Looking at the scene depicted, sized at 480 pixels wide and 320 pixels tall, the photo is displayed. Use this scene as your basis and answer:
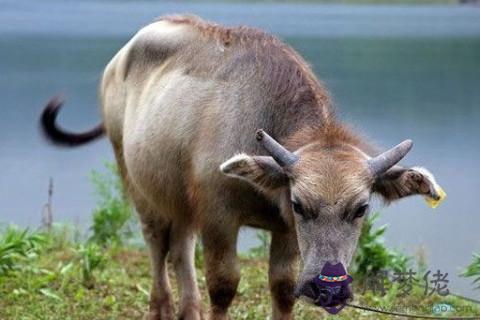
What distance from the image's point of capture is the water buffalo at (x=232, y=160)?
4867 mm

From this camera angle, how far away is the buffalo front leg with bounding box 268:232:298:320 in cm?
598

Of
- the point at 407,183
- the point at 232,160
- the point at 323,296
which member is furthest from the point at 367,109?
the point at 323,296

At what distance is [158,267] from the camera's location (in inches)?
282

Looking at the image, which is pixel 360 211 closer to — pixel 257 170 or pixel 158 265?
pixel 257 170

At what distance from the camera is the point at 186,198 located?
610 centimetres

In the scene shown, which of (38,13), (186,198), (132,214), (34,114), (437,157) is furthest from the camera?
(38,13)

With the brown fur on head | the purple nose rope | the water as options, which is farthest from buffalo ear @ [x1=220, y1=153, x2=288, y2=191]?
the water

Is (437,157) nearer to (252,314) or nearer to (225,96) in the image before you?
(252,314)

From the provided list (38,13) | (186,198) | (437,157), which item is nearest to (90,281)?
(186,198)

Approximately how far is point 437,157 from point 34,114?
38.4ft

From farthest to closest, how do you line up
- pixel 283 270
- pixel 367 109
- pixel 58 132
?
pixel 367 109
pixel 58 132
pixel 283 270

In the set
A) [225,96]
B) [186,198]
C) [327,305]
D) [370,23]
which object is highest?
[370,23]

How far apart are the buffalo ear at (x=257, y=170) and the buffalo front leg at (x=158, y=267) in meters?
2.18

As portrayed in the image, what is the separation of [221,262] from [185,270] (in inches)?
48.7
